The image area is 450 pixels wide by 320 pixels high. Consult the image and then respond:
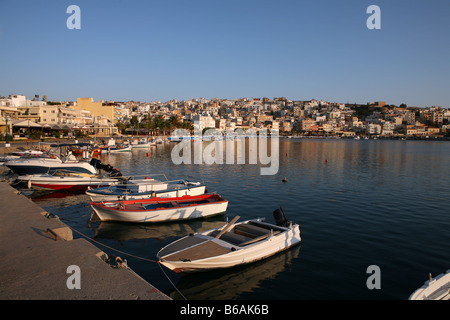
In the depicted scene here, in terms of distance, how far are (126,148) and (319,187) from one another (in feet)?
144

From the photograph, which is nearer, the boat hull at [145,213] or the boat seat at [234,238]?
the boat seat at [234,238]

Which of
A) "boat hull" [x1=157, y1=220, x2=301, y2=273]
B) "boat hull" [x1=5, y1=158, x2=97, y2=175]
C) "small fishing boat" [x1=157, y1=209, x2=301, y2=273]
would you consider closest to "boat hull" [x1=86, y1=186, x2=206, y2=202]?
"small fishing boat" [x1=157, y1=209, x2=301, y2=273]

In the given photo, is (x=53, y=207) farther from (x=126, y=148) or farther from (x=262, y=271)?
→ (x=126, y=148)

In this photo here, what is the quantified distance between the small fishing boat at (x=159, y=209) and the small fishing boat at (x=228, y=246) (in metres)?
4.10

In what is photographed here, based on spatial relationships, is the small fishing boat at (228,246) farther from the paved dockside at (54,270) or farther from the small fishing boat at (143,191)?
the small fishing boat at (143,191)

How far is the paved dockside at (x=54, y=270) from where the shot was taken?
232 inches

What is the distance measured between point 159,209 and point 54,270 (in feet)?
26.2

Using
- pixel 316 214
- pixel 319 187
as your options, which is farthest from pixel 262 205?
pixel 319 187

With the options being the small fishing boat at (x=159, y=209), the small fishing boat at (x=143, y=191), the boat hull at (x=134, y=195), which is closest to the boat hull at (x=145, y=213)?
the small fishing boat at (x=159, y=209)

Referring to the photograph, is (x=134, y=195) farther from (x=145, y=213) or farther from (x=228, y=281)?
(x=228, y=281)

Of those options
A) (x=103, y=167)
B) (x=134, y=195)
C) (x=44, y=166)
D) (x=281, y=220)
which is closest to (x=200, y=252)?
(x=281, y=220)

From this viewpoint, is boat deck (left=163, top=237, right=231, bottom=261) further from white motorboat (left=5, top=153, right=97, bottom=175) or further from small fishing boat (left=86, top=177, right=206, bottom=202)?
white motorboat (left=5, top=153, right=97, bottom=175)
